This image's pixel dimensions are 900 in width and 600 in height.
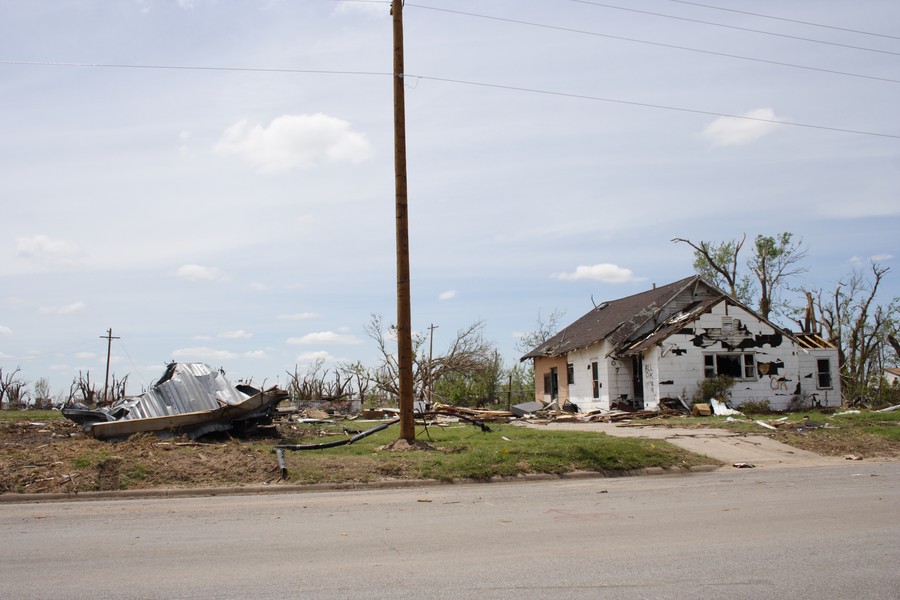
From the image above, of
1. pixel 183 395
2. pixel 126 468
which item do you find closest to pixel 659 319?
pixel 183 395

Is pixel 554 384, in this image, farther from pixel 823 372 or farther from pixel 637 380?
pixel 823 372

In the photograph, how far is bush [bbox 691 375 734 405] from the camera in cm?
2877

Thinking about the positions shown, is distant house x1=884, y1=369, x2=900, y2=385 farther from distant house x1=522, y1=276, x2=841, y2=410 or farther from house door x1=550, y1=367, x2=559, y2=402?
house door x1=550, y1=367, x2=559, y2=402

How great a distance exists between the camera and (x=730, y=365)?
97.8 feet

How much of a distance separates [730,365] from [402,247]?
18944 millimetres

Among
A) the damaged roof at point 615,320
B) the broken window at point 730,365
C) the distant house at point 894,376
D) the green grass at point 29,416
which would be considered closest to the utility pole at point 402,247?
the broken window at point 730,365

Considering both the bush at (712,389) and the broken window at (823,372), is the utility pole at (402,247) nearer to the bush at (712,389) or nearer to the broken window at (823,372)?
the bush at (712,389)

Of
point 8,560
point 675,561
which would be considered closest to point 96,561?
point 8,560

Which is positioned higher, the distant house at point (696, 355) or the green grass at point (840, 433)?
the distant house at point (696, 355)

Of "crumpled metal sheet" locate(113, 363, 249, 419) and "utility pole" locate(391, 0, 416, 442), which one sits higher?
"utility pole" locate(391, 0, 416, 442)

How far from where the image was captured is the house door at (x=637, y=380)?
31.5m

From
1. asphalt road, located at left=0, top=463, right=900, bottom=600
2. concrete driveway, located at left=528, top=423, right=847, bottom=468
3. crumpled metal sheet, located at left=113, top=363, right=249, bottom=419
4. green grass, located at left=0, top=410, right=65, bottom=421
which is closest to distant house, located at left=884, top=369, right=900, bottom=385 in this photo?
concrete driveway, located at left=528, top=423, right=847, bottom=468

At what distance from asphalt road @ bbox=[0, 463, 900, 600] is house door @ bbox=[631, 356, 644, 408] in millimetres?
19942

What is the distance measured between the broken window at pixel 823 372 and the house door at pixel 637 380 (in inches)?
278
